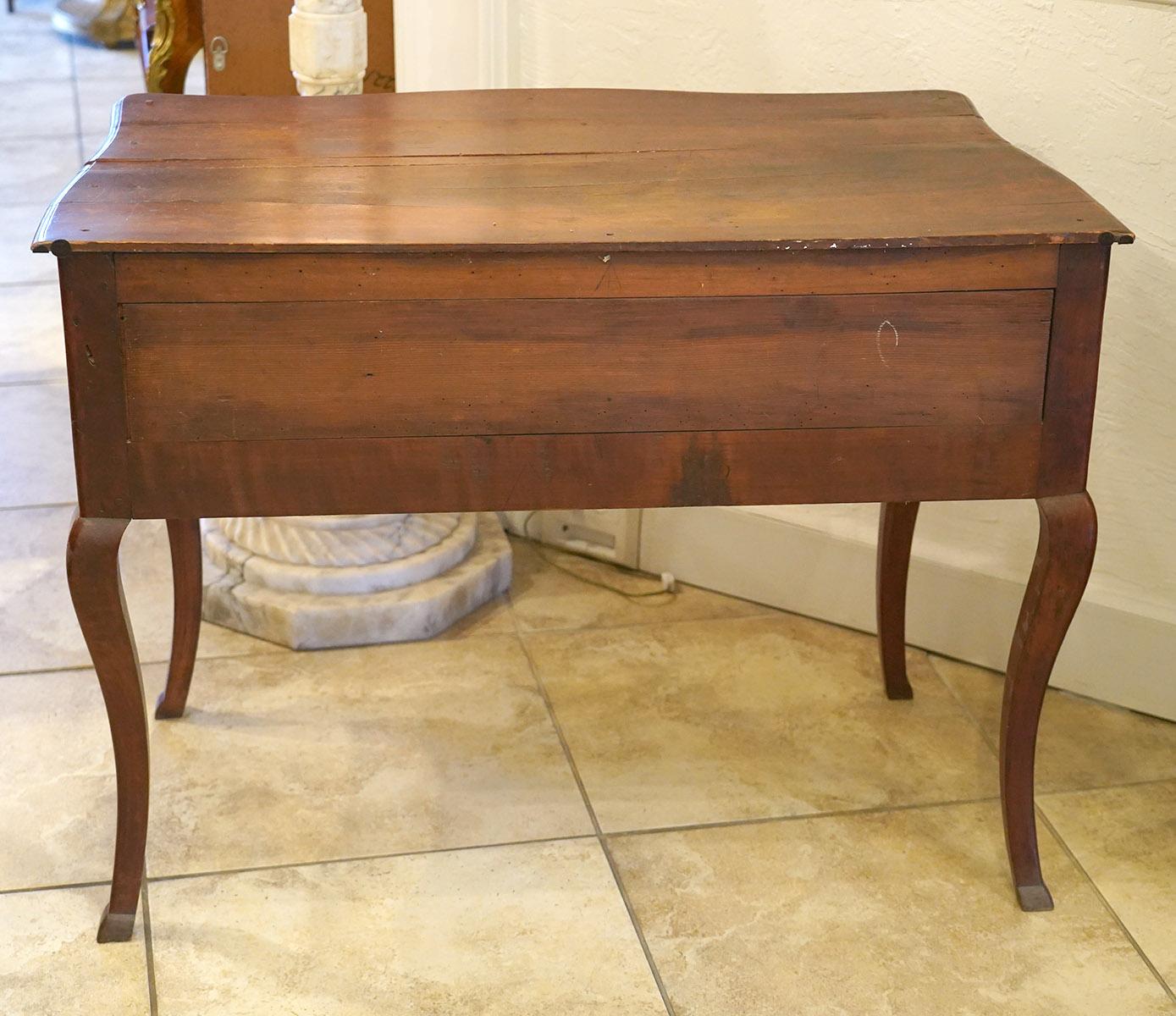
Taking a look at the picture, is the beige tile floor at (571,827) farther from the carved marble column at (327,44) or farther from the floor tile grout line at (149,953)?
the carved marble column at (327,44)

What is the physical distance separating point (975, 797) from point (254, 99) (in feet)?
3.80

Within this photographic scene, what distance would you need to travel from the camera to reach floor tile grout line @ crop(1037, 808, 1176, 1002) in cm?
152

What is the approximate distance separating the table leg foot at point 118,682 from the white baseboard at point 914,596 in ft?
3.12

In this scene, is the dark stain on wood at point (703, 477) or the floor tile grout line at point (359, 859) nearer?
the dark stain on wood at point (703, 477)

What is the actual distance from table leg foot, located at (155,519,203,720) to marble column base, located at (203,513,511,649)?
0.16m

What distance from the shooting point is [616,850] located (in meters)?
1.68

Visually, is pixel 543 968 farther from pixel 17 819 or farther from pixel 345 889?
pixel 17 819

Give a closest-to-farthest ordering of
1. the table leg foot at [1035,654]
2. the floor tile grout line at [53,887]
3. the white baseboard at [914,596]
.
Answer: the table leg foot at [1035,654] < the floor tile grout line at [53,887] < the white baseboard at [914,596]

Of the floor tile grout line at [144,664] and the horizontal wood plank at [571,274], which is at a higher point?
the horizontal wood plank at [571,274]

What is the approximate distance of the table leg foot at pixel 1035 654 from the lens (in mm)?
1430

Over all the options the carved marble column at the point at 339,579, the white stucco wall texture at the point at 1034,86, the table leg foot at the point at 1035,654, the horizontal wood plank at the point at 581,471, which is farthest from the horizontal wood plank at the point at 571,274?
the carved marble column at the point at 339,579

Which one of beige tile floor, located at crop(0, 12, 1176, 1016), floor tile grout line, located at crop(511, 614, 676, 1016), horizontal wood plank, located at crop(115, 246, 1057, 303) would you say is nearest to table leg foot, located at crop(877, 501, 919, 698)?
beige tile floor, located at crop(0, 12, 1176, 1016)

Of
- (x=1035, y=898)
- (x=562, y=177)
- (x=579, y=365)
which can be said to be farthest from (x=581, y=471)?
(x=1035, y=898)

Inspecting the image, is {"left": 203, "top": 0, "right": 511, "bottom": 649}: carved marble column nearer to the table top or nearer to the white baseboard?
the white baseboard
